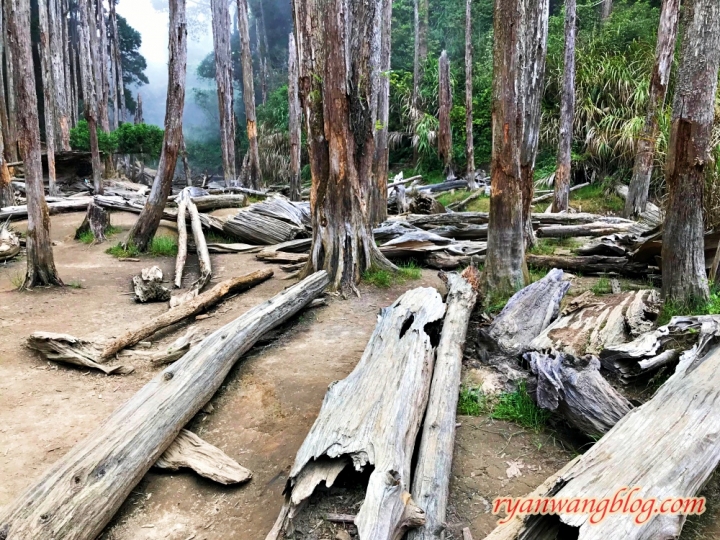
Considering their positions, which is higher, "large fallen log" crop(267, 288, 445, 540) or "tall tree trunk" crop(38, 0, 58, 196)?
"tall tree trunk" crop(38, 0, 58, 196)

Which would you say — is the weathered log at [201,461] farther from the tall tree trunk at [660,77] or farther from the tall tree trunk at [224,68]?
the tall tree trunk at [224,68]

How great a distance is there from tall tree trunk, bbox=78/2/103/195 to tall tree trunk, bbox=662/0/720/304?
13.7 m

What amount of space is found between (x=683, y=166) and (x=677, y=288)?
1.02m

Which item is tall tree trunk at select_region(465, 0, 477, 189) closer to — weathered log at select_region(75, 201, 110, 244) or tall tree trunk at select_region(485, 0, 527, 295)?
weathered log at select_region(75, 201, 110, 244)

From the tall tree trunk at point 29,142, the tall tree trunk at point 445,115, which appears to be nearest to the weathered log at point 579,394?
the tall tree trunk at point 29,142

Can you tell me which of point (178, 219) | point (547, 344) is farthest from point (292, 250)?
point (547, 344)

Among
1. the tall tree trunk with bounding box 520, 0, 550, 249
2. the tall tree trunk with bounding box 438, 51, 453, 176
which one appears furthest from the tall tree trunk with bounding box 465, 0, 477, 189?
the tall tree trunk with bounding box 520, 0, 550, 249

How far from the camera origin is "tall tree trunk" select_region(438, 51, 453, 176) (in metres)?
16.5

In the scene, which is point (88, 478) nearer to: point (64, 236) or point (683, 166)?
point (683, 166)

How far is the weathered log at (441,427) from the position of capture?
98.1 inches

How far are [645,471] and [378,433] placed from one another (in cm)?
126

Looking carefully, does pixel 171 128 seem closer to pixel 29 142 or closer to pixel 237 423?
pixel 29 142

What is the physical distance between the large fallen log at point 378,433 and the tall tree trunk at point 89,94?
42.7 ft

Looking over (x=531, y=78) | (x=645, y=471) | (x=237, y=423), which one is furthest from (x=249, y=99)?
A: (x=645, y=471)
